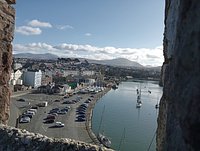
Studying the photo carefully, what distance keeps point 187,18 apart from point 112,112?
1386 inches

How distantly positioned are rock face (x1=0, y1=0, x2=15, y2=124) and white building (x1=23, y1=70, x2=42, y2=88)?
151ft

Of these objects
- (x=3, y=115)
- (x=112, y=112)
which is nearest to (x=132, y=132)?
(x=112, y=112)

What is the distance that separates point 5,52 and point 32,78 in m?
47.1

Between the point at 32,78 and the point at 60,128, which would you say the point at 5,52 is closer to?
the point at 60,128

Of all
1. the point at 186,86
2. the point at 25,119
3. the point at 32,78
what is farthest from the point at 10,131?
the point at 32,78

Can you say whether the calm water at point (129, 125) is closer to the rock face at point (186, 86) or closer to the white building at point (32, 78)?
the white building at point (32, 78)

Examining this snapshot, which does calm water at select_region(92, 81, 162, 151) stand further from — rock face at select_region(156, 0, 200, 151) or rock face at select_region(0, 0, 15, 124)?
rock face at select_region(156, 0, 200, 151)

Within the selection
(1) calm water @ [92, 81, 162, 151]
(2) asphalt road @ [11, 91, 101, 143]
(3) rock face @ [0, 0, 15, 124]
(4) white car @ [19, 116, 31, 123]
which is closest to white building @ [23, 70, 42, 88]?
(1) calm water @ [92, 81, 162, 151]

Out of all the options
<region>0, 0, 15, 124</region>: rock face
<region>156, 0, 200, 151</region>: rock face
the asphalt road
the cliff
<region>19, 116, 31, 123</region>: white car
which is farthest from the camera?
<region>19, 116, 31, 123</region>: white car

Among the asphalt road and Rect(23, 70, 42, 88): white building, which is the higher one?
Rect(23, 70, 42, 88): white building

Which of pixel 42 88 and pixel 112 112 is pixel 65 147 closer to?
pixel 112 112

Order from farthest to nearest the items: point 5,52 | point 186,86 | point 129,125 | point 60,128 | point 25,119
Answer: point 129,125
point 25,119
point 60,128
point 5,52
point 186,86

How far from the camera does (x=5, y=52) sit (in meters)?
3.01

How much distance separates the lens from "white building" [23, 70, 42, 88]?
48.2 m
